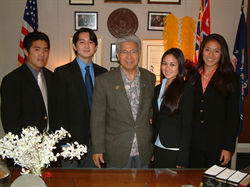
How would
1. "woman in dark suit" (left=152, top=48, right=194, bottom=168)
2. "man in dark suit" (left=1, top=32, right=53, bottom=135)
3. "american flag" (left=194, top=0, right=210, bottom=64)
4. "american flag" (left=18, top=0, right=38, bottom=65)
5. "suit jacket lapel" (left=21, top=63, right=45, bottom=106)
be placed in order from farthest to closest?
"american flag" (left=194, top=0, right=210, bottom=64), "american flag" (left=18, top=0, right=38, bottom=65), "suit jacket lapel" (left=21, top=63, right=45, bottom=106), "man in dark suit" (left=1, top=32, right=53, bottom=135), "woman in dark suit" (left=152, top=48, right=194, bottom=168)

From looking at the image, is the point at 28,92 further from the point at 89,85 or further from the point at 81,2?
the point at 81,2

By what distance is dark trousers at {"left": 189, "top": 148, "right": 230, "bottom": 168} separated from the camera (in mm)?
2072

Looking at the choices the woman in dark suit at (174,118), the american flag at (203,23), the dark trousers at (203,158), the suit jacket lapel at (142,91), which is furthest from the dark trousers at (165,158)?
the american flag at (203,23)

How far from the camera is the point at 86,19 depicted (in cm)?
385

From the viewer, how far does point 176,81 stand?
81.2 inches

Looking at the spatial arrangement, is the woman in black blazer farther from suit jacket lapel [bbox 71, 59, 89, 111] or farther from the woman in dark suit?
suit jacket lapel [bbox 71, 59, 89, 111]

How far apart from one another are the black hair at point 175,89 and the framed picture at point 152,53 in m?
1.94

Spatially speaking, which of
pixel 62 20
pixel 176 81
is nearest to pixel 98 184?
pixel 176 81

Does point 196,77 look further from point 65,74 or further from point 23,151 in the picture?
point 23,151

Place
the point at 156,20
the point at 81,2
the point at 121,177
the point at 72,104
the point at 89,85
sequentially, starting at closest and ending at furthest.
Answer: the point at 121,177 < the point at 72,104 < the point at 89,85 < the point at 81,2 < the point at 156,20

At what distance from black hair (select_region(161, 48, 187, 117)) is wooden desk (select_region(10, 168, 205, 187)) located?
1.97 feet

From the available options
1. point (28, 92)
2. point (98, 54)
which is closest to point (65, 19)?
point (98, 54)

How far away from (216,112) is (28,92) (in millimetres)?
2035

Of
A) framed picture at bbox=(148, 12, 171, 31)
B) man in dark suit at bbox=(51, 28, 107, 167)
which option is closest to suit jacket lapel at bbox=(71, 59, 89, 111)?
man in dark suit at bbox=(51, 28, 107, 167)
